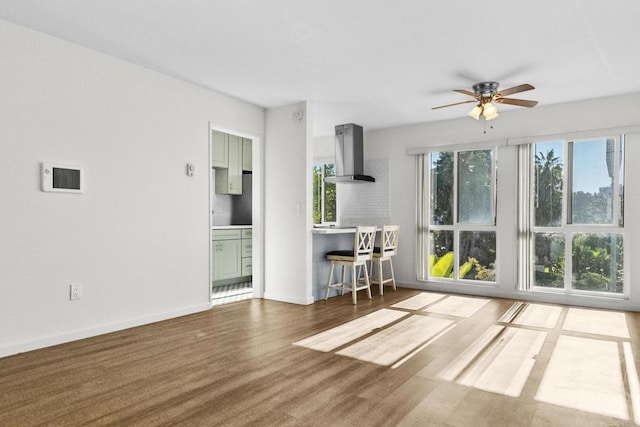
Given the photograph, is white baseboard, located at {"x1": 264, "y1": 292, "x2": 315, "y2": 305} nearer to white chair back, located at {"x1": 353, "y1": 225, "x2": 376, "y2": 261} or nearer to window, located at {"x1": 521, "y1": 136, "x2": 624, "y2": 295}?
white chair back, located at {"x1": 353, "y1": 225, "x2": 376, "y2": 261}

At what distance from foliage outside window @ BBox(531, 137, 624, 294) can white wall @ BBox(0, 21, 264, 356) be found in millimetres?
4165

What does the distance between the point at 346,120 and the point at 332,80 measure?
1804 mm

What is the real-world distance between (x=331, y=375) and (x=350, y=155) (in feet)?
13.5

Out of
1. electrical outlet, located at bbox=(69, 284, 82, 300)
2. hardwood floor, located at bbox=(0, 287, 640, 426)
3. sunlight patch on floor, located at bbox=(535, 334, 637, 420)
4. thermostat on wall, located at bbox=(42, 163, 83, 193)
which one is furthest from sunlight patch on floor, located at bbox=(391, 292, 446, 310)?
thermostat on wall, located at bbox=(42, 163, 83, 193)

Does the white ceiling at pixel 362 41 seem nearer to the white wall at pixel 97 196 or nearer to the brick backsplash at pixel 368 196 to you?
the white wall at pixel 97 196

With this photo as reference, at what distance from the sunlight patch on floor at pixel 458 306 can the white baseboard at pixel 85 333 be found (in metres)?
2.70

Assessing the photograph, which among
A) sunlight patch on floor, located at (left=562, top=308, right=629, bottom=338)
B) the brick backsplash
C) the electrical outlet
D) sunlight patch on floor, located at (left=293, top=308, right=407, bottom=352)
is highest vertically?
the brick backsplash

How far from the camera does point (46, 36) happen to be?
324 centimetres

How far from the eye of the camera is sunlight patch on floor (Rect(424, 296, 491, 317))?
4.53m

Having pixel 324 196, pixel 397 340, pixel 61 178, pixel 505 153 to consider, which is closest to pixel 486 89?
pixel 505 153

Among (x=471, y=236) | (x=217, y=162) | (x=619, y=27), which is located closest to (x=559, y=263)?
(x=471, y=236)

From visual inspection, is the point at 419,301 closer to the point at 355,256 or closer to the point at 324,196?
the point at 355,256

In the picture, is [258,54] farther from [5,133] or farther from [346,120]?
[346,120]

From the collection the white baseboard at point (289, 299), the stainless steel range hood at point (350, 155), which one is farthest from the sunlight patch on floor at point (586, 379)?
the stainless steel range hood at point (350, 155)
